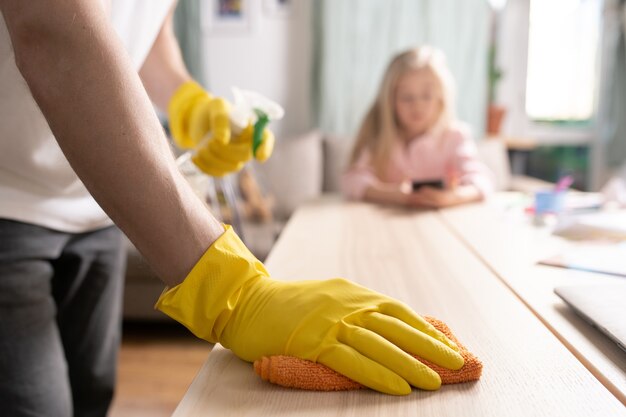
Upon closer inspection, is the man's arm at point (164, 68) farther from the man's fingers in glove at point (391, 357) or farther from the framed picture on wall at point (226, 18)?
the framed picture on wall at point (226, 18)

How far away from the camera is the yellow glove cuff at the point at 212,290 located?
23.6 inches

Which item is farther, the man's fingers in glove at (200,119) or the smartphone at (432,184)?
the smartphone at (432,184)

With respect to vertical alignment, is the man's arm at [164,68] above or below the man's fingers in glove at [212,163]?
above

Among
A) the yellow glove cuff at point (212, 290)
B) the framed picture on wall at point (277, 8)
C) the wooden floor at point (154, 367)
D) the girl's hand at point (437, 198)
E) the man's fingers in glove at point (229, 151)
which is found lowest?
the wooden floor at point (154, 367)

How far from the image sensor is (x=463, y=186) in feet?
6.70

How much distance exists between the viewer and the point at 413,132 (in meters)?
2.34

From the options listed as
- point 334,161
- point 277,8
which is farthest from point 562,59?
point 277,8

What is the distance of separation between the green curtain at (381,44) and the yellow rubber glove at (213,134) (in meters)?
2.48

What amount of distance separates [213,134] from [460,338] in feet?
2.11

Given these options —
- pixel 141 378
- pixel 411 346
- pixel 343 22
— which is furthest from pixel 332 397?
pixel 343 22

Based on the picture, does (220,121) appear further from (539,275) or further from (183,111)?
(539,275)

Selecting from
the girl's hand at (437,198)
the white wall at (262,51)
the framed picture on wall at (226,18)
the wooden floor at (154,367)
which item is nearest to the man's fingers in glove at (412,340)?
the girl's hand at (437,198)

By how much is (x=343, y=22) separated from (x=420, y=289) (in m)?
3.02

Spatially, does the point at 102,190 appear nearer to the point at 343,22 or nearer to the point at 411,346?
the point at 411,346
